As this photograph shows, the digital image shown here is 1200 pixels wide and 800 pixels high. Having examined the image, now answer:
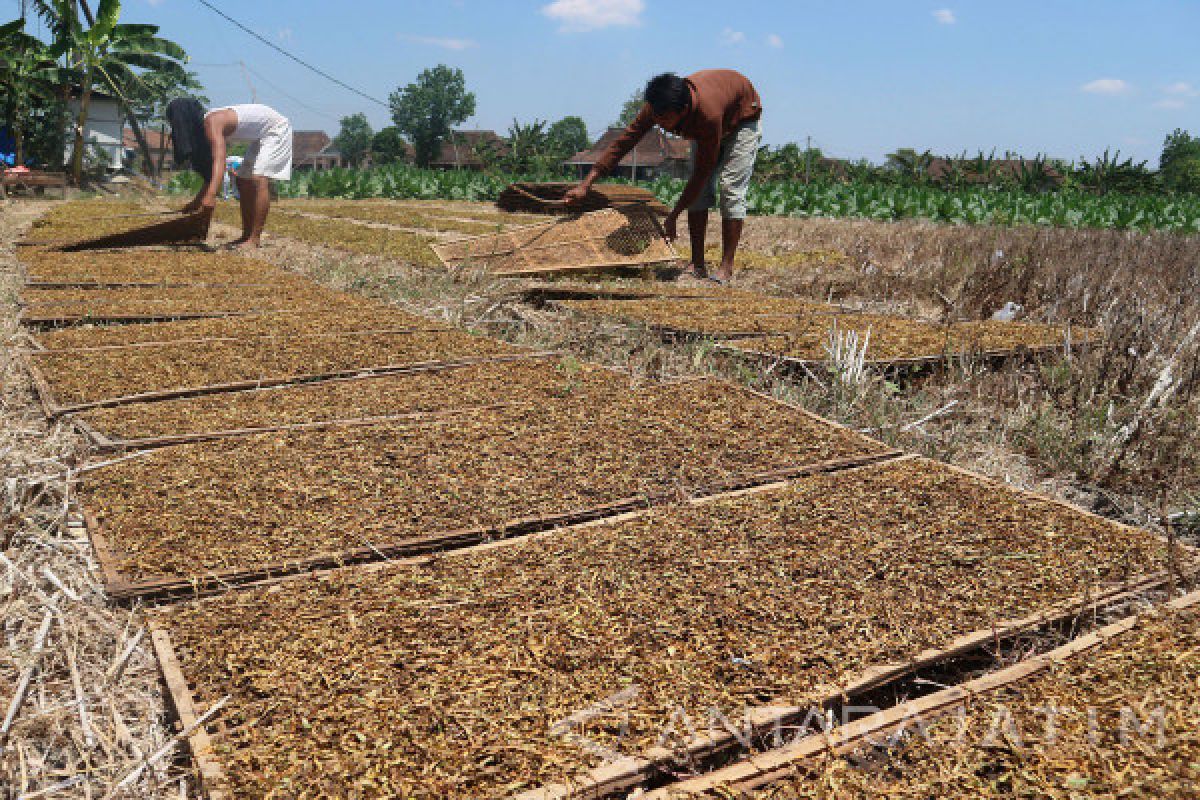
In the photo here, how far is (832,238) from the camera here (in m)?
9.70

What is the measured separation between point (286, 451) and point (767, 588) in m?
1.43

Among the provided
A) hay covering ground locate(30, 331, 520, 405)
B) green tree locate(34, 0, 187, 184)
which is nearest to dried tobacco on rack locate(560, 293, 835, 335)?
hay covering ground locate(30, 331, 520, 405)

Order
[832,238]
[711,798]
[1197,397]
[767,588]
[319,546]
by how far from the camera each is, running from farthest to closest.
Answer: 1. [832,238]
2. [1197,397]
3. [319,546]
4. [767,588]
5. [711,798]

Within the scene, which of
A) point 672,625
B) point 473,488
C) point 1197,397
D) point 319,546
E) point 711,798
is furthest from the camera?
point 1197,397

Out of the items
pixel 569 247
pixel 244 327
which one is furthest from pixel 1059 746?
pixel 569 247

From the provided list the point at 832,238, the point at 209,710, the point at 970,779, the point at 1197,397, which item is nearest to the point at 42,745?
the point at 209,710

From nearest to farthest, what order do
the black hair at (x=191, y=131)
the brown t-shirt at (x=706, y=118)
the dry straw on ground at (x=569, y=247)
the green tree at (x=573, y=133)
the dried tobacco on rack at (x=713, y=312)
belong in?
the dried tobacco on rack at (x=713, y=312)
the brown t-shirt at (x=706, y=118)
the dry straw on ground at (x=569, y=247)
the black hair at (x=191, y=131)
the green tree at (x=573, y=133)

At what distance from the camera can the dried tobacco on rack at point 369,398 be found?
2654 mm

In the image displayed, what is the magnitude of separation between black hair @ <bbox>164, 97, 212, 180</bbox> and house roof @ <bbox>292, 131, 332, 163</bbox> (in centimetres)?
8733

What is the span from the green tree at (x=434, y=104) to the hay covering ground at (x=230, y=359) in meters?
87.1

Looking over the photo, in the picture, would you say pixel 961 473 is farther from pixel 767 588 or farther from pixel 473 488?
pixel 473 488

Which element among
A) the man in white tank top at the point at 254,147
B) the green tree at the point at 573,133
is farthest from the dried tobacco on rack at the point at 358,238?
the green tree at the point at 573,133

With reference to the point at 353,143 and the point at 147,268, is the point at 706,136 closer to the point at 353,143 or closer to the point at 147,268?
the point at 147,268

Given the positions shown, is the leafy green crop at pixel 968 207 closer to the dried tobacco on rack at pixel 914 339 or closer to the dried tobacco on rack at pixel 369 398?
the dried tobacco on rack at pixel 914 339
